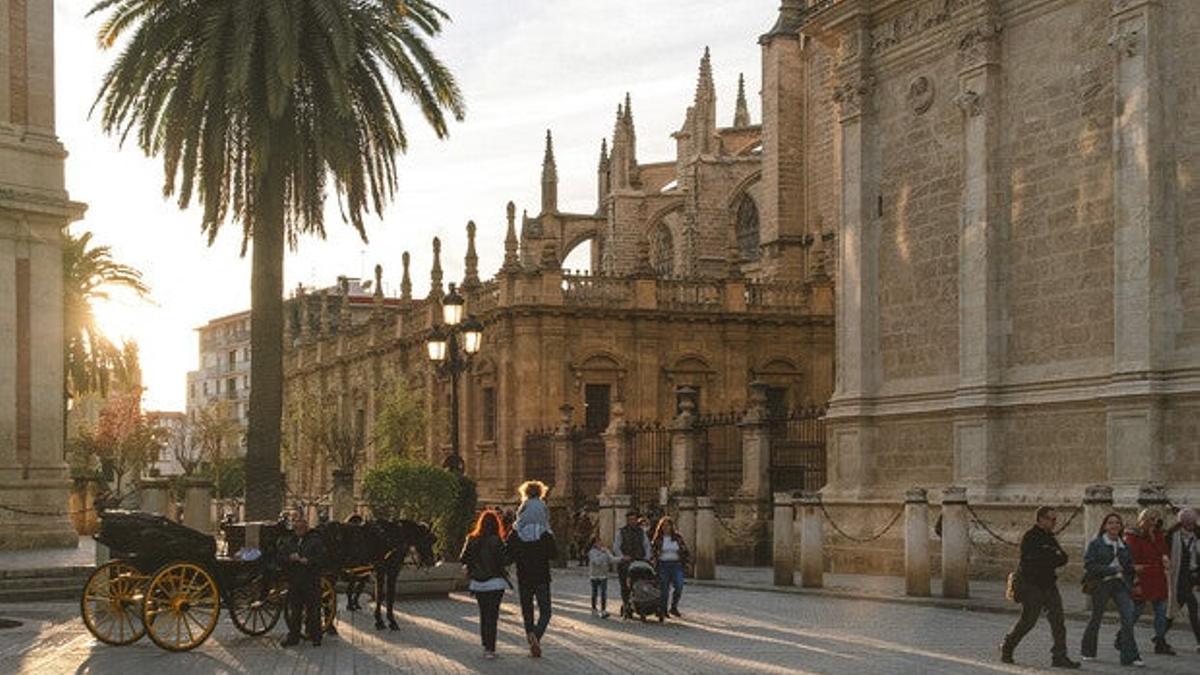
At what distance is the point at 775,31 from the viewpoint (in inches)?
2005

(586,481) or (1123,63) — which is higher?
(1123,63)

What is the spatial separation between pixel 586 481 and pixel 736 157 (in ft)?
67.3

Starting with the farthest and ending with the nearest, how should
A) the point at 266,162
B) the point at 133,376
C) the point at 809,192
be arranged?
1. the point at 809,192
2. the point at 133,376
3. the point at 266,162

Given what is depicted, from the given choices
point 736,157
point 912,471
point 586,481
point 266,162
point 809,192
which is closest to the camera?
point 266,162

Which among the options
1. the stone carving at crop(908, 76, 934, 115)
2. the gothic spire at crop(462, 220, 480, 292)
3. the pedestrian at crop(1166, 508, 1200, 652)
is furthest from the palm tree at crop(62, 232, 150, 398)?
the pedestrian at crop(1166, 508, 1200, 652)

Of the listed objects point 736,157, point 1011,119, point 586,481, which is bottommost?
point 586,481

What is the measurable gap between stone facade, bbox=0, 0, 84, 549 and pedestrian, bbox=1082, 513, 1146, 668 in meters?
18.1

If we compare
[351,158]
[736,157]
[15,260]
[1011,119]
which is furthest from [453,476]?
[736,157]

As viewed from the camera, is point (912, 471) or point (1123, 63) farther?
point (912, 471)

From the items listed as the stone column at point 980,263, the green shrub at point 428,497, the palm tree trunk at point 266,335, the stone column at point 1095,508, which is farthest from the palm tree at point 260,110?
the stone column at point 1095,508

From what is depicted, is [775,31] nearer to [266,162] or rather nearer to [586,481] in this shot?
[586,481]

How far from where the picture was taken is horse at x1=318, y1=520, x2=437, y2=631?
16766 millimetres

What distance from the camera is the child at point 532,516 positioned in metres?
15.5

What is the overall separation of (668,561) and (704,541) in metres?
7.66
